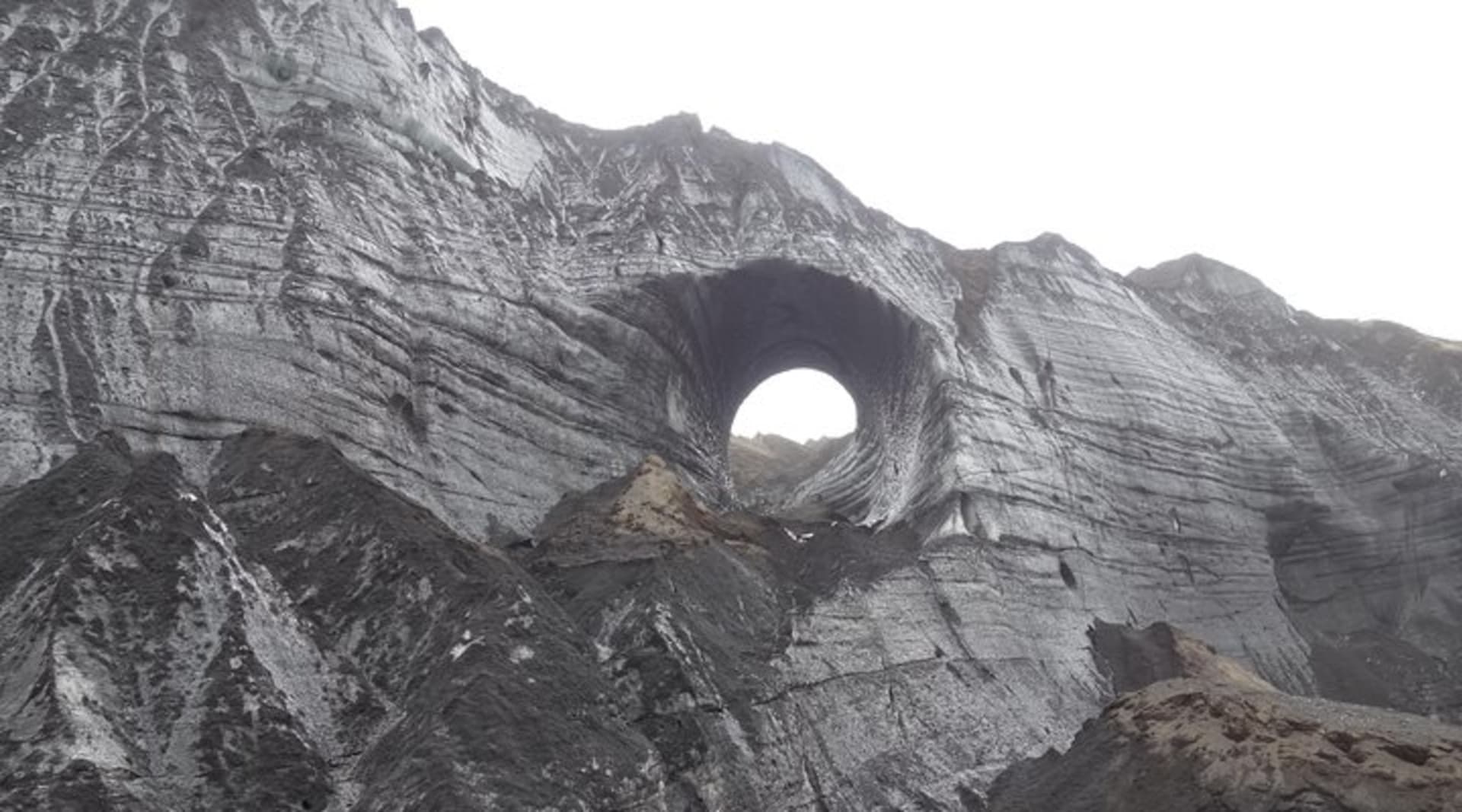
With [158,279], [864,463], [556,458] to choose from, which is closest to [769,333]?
[864,463]


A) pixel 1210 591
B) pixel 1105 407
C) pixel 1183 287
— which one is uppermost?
pixel 1183 287

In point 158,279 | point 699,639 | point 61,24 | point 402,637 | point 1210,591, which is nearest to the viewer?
point 402,637

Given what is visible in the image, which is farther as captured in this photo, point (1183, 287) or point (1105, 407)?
point (1183, 287)

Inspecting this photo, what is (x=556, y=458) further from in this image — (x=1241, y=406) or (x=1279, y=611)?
(x=1241, y=406)

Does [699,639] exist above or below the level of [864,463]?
below

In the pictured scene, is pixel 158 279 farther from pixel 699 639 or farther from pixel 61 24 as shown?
pixel 699 639

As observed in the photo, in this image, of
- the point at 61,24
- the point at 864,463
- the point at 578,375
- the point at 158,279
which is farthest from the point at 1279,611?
the point at 61,24

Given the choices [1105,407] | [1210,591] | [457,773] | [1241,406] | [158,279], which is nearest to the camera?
[457,773]

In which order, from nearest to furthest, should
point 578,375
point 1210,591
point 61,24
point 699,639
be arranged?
1. point 699,639
2. point 61,24
3. point 578,375
4. point 1210,591

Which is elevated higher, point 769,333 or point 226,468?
point 769,333
